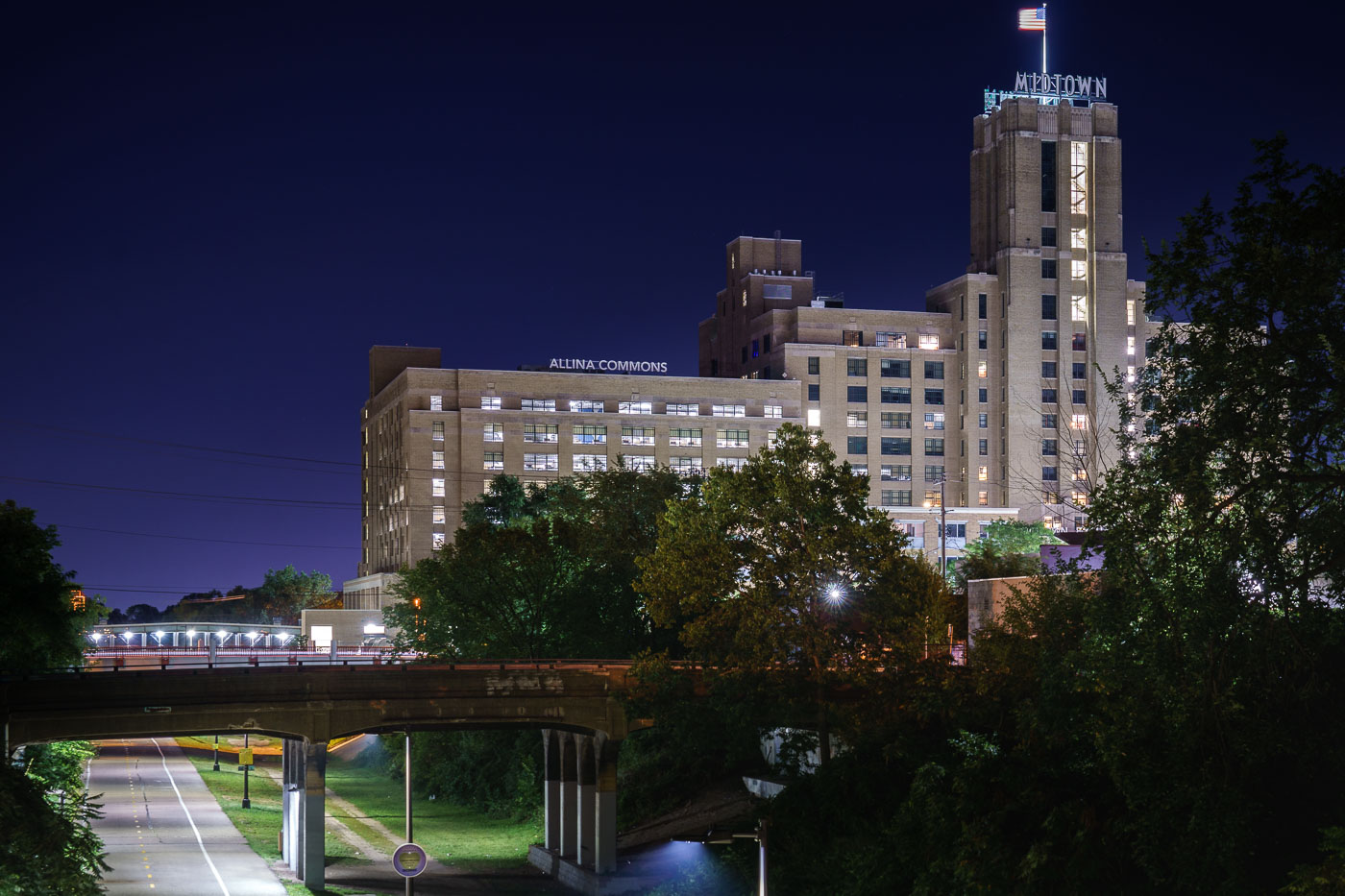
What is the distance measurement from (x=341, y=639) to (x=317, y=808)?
9299 cm

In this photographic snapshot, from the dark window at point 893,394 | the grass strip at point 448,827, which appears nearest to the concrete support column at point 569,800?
the grass strip at point 448,827

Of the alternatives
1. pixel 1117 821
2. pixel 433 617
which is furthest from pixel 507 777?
pixel 1117 821

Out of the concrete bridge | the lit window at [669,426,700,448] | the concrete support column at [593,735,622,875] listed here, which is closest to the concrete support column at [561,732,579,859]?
the concrete bridge

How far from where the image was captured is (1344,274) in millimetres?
32875

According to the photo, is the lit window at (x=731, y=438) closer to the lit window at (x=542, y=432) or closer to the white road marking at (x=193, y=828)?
the lit window at (x=542, y=432)

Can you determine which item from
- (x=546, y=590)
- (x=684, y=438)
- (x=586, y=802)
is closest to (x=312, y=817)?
(x=586, y=802)

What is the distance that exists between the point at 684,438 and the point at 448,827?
348 feet

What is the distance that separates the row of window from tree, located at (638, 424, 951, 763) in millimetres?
123280

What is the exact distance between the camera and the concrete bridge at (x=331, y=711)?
60.9m

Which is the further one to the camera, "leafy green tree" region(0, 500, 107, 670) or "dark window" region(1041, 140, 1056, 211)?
"dark window" region(1041, 140, 1056, 211)

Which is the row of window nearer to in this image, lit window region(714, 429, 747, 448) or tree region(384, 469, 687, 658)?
lit window region(714, 429, 747, 448)

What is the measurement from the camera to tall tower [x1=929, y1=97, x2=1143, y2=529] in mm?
190125

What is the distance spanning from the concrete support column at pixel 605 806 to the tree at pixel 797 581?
306 inches

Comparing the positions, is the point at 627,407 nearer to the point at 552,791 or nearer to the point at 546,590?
the point at 546,590
